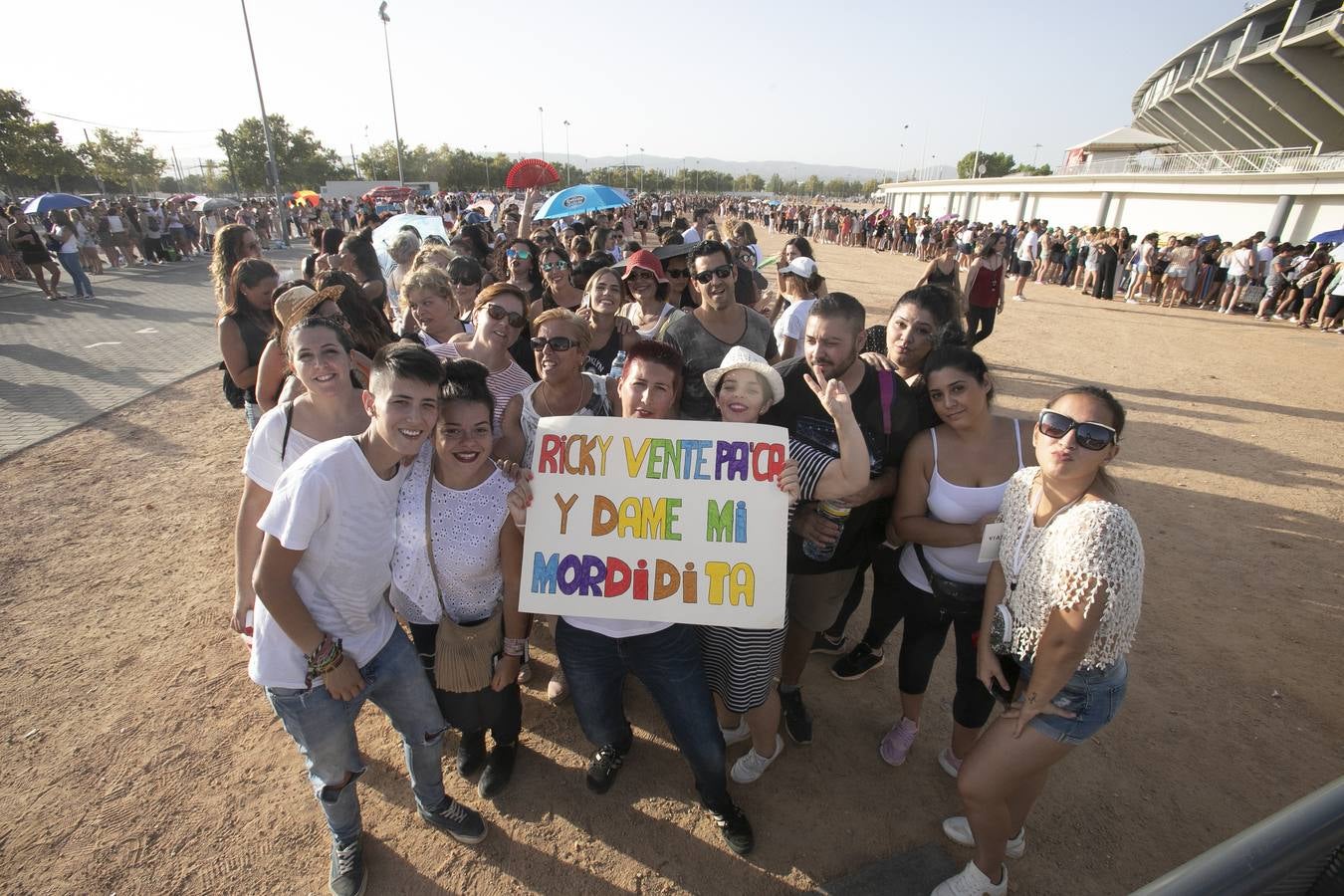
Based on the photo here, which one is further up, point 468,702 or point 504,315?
point 504,315

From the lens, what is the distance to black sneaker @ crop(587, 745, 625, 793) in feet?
10.4

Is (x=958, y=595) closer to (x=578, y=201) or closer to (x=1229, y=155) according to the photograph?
(x=578, y=201)

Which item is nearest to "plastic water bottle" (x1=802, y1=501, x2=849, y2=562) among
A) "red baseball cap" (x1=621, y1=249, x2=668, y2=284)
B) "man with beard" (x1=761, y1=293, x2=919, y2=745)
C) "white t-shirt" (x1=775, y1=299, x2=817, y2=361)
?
"man with beard" (x1=761, y1=293, x2=919, y2=745)

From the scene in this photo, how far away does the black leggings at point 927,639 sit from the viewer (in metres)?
2.96

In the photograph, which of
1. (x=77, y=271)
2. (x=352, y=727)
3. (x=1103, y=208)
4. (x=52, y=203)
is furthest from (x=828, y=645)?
(x=1103, y=208)

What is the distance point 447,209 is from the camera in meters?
27.9

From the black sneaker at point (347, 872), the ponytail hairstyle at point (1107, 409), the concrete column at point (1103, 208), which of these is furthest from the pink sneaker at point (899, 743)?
the concrete column at point (1103, 208)

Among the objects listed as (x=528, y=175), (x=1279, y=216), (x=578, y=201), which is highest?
(x=1279, y=216)

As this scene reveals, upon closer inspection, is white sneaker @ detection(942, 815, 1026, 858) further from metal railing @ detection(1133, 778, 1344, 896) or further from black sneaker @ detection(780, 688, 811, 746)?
metal railing @ detection(1133, 778, 1344, 896)

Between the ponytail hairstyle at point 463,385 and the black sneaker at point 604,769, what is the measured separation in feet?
6.47

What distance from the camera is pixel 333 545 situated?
2266 mm

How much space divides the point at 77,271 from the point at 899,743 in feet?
68.8

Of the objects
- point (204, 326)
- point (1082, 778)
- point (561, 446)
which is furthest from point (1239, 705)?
point (204, 326)

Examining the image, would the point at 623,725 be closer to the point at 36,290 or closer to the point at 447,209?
the point at 36,290
